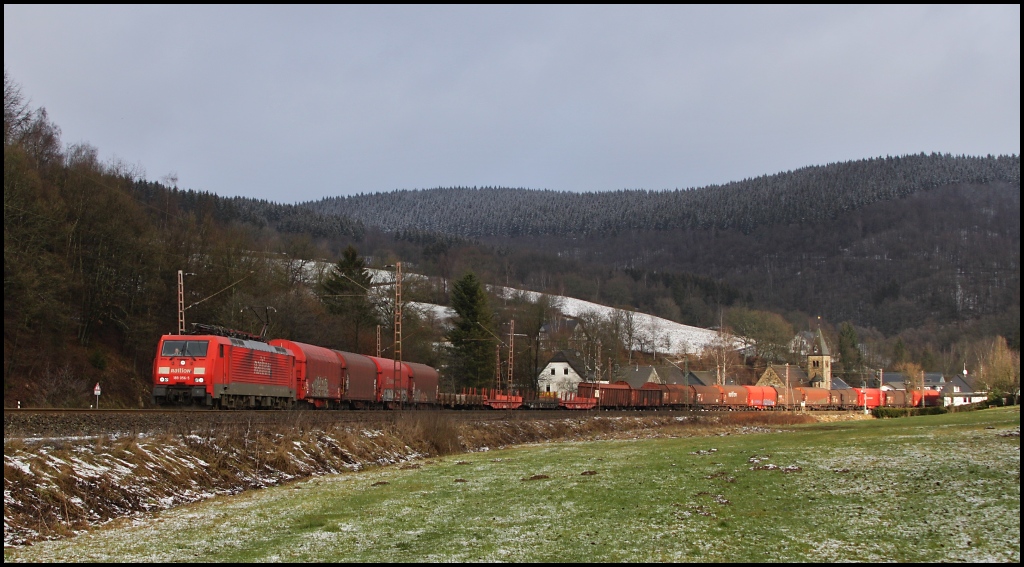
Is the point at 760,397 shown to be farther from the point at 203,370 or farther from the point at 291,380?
the point at 203,370

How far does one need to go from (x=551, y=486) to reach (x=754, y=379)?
151901 mm

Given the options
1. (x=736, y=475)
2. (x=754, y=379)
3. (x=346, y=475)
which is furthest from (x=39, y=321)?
(x=754, y=379)

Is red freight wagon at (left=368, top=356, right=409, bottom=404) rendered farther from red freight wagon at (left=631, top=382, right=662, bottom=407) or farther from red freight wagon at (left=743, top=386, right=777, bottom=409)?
red freight wagon at (left=743, top=386, right=777, bottom=409)

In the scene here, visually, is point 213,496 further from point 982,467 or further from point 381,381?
point 381,381

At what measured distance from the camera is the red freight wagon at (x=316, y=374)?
147ft

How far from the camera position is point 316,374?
4678cm

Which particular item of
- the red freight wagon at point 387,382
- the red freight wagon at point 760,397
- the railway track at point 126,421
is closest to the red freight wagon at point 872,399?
the red freight wagon at point 760,397

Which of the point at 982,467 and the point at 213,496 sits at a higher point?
the point at 982,467

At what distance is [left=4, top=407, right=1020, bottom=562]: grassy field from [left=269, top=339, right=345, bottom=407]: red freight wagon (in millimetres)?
19760

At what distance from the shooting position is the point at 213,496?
22.7m

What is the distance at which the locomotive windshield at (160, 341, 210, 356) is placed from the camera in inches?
1416

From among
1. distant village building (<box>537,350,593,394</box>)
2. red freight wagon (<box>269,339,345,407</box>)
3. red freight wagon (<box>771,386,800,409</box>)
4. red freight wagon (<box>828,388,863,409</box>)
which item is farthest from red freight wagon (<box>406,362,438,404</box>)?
distant village building (<box>537,350,593,394</box>)

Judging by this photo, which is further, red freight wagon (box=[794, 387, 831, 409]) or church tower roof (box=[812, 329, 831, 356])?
church tower roof (box=[812, 329, 831, 356])

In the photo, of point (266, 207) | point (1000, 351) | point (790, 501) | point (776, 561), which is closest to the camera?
point (776, 561)
